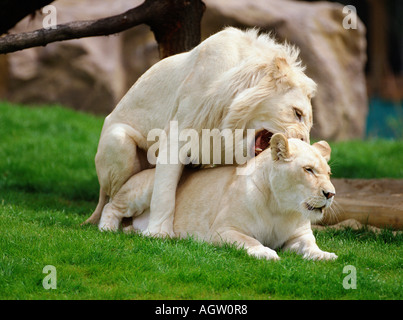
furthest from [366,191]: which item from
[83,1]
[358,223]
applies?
[83,1]

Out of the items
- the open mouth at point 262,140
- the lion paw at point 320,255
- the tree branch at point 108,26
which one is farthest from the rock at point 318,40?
the lion paw at point 320,255

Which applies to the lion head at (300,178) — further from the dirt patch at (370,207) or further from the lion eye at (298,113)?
the dirt patch at (370,207)

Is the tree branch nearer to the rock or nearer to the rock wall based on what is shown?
the rock

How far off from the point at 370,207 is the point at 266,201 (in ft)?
5.46

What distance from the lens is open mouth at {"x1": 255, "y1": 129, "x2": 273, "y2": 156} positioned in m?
5.89

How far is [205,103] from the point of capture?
6016mm

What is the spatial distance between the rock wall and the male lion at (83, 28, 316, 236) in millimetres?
6763

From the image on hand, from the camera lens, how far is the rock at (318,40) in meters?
13.1

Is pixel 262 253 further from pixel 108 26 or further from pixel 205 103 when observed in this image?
pixel 108 26

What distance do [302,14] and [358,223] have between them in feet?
25.1

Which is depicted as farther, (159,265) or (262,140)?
(262,140)

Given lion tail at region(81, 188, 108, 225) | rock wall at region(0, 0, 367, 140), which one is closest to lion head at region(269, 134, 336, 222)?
lion tail at region(81, 188, 108, 225)

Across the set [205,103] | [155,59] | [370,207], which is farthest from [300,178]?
[155,59]

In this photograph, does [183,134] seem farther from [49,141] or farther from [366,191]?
[49,141]
